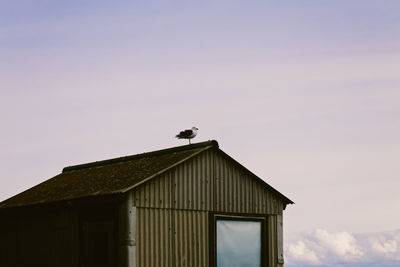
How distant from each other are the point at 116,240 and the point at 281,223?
275 inches

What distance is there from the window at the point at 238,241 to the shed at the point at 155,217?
3cm

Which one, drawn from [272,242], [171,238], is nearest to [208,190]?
[171,238]

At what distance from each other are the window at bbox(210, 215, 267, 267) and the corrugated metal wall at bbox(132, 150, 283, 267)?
0.29 meters

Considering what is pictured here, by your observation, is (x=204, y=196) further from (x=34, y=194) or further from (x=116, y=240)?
(x=34, y=194)

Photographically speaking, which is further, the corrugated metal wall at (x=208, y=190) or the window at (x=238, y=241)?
the window at (x=238, y=241)

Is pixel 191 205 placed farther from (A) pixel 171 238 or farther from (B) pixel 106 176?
(B) pixel 106 176

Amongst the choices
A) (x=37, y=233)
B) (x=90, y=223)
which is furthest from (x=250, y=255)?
(x=37, y=233)

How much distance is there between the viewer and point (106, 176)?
896 inches

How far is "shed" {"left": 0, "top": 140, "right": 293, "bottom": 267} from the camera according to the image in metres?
19.4

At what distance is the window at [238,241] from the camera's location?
2147cm

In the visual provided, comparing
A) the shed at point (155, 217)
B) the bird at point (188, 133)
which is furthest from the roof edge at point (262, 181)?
the bird at point (188, 133)

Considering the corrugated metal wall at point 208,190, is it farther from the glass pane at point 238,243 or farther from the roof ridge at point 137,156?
the glass pane at point 238,243

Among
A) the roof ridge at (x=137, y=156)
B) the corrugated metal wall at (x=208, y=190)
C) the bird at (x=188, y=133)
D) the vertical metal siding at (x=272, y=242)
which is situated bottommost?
the vertical metal siding at (x=272, y=242)

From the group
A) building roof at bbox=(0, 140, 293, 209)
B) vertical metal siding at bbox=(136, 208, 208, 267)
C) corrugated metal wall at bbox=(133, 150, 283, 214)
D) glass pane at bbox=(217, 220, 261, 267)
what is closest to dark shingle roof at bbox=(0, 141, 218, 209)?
building roof at bbox=(0, 140, 293, 209)
